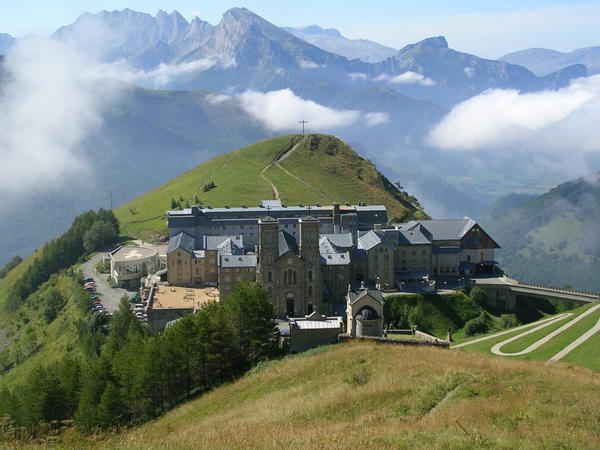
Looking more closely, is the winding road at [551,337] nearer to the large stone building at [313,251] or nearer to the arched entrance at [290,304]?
the large stone building at [313,251]

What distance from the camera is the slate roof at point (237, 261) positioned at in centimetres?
10981

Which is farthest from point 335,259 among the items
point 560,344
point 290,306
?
point 560,344

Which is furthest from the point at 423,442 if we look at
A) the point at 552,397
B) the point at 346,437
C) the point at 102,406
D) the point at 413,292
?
the point at 413,292

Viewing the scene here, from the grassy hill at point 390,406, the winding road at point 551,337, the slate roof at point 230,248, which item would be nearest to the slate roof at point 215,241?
the slate roof at point 230,248

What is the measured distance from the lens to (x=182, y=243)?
12850cm

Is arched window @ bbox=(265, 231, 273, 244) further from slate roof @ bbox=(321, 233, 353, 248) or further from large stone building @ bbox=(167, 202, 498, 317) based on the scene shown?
slate roof @ bbox=(321, 233, 353, 248)

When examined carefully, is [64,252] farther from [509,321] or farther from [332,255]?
[509,321]

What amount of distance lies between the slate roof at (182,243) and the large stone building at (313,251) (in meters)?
0.30

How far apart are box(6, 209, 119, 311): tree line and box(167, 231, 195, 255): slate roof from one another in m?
48.4

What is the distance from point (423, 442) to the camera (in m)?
32.6

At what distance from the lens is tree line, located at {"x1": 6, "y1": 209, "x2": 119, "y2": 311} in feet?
545

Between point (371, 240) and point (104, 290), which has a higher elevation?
point (371, 240)

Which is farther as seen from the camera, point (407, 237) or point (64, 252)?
point (64, 252)

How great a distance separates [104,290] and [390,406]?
100153mm
